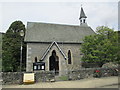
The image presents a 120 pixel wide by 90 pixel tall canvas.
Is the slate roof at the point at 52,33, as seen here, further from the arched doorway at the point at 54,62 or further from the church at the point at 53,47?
the arched doorway at the point at 54,62

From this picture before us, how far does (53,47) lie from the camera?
20.4 metres

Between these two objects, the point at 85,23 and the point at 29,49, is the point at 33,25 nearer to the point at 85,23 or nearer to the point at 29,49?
the point at 29,49

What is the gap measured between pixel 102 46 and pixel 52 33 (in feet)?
36.5

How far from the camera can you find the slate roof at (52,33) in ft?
74.5

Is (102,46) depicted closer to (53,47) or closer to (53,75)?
(53,47)

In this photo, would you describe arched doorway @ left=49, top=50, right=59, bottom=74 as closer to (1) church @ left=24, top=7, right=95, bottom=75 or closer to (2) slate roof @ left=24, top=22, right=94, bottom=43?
(1) church @ left=24, top=7, right=95, bottom=75

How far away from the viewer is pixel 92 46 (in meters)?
18.6

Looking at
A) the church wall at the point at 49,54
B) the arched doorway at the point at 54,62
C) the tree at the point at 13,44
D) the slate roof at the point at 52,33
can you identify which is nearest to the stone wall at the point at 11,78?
the church wall at the point at 49,54

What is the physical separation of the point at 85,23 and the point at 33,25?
16.5m

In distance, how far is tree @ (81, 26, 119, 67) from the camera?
1729cm

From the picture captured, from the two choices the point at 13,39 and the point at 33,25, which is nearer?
the point at 33,25

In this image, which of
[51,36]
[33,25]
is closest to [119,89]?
[51,36]

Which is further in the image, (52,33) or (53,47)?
(52,33)

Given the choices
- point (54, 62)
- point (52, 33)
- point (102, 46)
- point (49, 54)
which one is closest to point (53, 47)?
point (49, 54)
